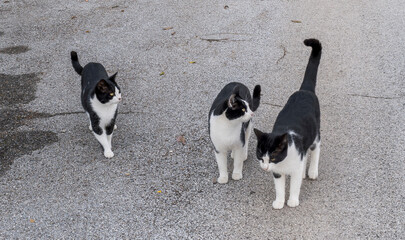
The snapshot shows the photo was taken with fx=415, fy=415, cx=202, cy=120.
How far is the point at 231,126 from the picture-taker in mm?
3701

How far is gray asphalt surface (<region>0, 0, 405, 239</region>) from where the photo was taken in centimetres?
371

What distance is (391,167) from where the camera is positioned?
4.09 metres

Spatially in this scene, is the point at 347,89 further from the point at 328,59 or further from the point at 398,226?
the point at 398,226

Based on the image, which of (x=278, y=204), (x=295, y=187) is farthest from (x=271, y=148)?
(x=278, y=204)

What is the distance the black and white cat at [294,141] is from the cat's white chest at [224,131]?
0.35 m

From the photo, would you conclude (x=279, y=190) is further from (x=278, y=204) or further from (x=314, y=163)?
(x=314, y=163)

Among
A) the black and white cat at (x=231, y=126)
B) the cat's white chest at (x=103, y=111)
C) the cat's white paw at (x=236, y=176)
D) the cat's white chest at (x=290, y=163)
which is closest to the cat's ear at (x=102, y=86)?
the cat's white chest at (x=103, y=111)

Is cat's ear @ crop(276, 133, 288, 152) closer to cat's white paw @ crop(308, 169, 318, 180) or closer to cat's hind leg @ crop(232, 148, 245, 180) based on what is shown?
cat's hind leg @ crop(232, 148, 245, 180)

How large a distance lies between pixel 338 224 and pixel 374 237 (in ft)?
0.97

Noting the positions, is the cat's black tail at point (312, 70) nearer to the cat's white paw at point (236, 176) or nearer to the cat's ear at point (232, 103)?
the cat's ear at point (232, 103)

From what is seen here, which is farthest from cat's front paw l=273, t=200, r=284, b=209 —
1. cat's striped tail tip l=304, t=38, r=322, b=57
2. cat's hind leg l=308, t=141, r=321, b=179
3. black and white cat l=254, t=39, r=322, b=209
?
cat's striped tail tip l=304, t=38, r=322, b=57

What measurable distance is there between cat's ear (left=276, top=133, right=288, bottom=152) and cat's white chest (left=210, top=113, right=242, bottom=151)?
0.56 meters

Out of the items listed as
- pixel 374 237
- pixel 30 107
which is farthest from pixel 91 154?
pixel 374 237

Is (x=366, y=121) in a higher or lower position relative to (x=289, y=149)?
lower
